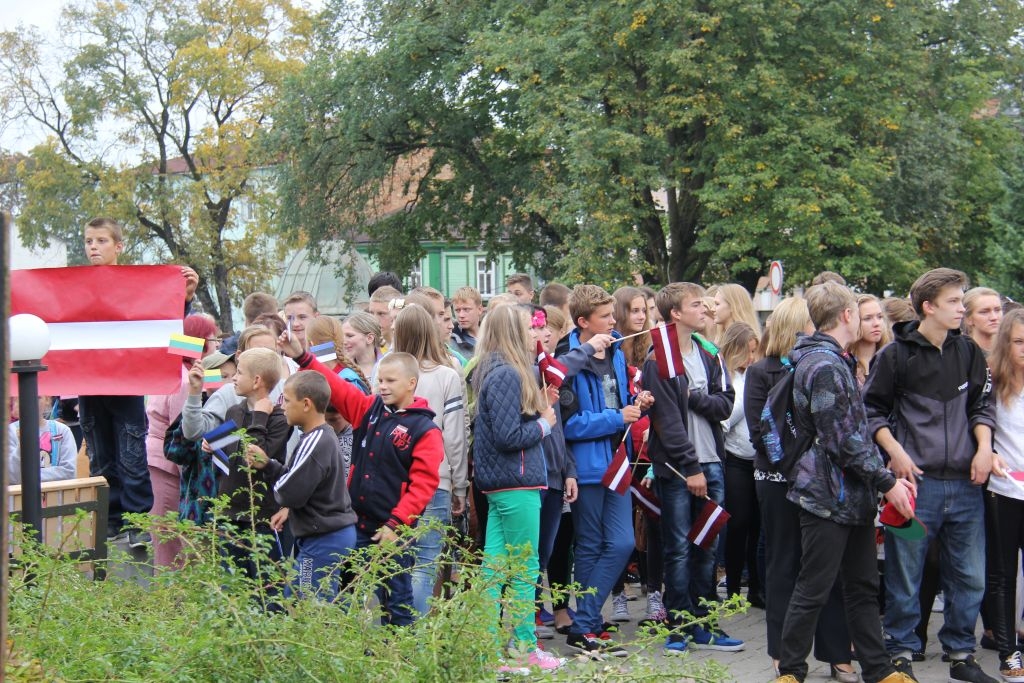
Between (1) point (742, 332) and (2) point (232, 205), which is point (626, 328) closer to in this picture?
(1) point (742, 332)

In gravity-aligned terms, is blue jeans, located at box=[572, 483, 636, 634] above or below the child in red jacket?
below

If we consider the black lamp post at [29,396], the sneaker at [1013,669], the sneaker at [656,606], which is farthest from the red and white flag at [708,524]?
the black lamp post at [29,396]

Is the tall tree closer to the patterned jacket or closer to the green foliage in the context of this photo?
the green foliage

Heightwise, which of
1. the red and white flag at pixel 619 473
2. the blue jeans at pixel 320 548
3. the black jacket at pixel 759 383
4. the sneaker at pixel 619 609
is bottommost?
the sneaker at pixel 619 609

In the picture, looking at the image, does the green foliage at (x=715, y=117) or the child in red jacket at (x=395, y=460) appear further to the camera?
the green foliage at (x=715, y=117)

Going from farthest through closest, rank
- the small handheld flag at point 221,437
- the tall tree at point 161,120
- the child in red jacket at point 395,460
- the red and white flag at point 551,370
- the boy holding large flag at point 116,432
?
the tall tree at point 161,120 → the boy holding large flag at point 116,432 → the red and white flag at point 551,370 → the small handheld flag at point 221,437 → the child in red jacket at point 395,460

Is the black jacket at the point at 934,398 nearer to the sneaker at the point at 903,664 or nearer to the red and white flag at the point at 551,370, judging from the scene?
the sneaker at the point at 903,664

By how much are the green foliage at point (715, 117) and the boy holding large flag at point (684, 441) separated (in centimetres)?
1798

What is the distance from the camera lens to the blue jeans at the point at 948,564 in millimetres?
6500

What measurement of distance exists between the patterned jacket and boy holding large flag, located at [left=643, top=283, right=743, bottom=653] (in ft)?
4.61

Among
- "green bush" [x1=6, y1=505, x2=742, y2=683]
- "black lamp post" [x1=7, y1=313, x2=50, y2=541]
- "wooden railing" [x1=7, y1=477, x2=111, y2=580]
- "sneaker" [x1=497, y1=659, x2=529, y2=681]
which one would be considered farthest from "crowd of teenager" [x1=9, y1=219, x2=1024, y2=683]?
"sneaker" [x1=497, y1=659, x2=529, y2=681]

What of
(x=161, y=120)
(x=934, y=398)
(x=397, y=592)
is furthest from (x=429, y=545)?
(x=161, y=120)

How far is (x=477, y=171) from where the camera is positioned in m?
33.6

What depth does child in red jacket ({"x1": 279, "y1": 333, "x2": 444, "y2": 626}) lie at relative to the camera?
6098 millimetres
